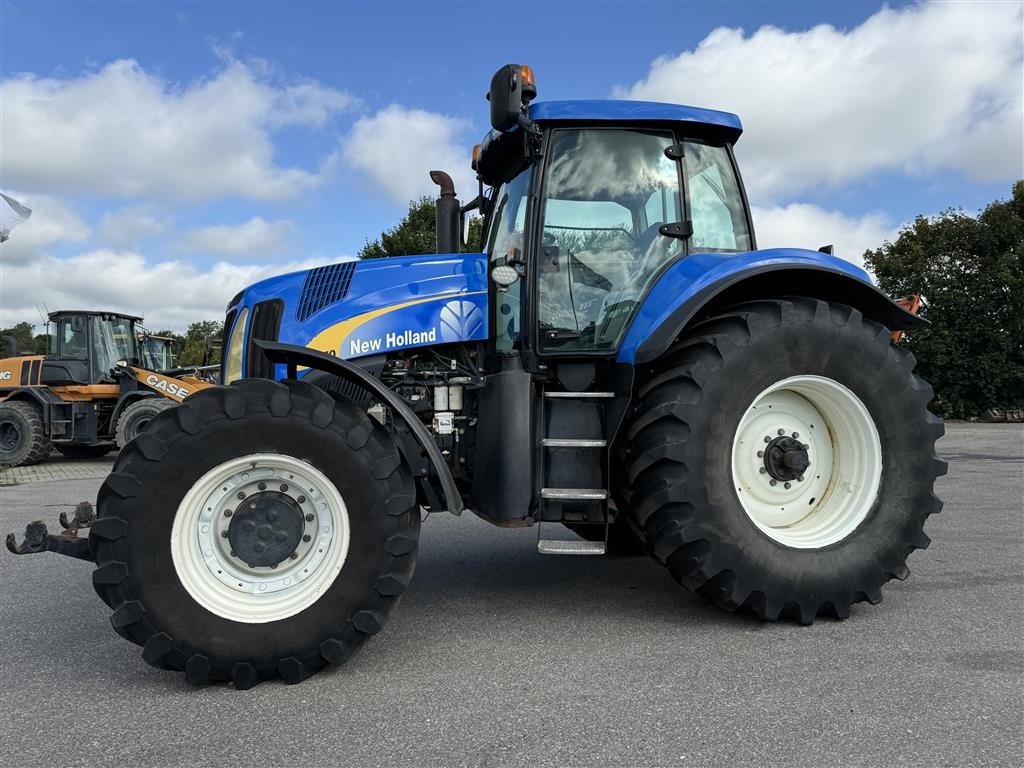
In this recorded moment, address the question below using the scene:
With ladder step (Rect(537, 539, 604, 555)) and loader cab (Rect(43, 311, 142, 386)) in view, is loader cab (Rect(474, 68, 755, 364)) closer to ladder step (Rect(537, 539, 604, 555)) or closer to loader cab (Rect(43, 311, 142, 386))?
ladder step (Rect(537, 539, 604, 555))

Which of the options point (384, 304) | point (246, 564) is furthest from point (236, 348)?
point (246, 564)

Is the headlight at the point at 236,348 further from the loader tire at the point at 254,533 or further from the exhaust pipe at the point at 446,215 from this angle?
the exhaust pipe at the point at 446,215

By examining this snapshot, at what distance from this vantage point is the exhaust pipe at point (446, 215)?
4.32 m

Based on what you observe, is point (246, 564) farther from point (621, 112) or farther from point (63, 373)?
point (63, 373)

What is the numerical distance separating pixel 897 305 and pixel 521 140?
2.09m

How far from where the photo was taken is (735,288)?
359 cm

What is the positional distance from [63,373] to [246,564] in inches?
447

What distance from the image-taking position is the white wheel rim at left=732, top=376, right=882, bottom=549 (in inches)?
139

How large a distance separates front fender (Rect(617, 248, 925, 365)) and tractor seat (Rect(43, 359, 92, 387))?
11693mm

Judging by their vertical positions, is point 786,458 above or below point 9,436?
above

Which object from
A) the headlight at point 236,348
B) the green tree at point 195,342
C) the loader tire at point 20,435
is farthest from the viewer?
the green tree at point 195,342

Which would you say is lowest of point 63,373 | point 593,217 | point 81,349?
point 63,373

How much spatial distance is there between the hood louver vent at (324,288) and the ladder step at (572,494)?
1364 mm

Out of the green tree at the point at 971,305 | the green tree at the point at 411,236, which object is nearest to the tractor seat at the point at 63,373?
the green tree at the point at 411,236
